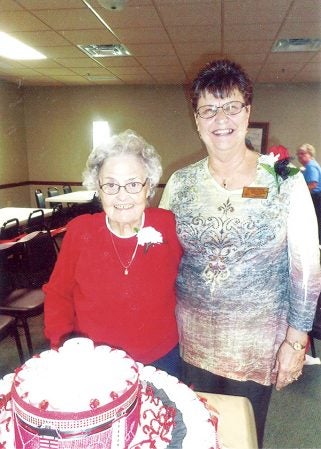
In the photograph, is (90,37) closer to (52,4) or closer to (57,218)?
(52,4)

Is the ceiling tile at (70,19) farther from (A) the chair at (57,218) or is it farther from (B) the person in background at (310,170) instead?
(B) the person in background at (310,170)

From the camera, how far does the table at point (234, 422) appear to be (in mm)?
1041

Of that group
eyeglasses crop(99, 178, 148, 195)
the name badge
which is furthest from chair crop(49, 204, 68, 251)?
→ the name badge

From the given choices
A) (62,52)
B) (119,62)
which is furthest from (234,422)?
(119,62)

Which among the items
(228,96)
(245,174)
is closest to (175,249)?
(245,174)

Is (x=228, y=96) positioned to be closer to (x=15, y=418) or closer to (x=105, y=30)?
(x=15, y=418)

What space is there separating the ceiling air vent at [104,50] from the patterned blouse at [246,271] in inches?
222

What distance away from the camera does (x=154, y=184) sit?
1.63 m

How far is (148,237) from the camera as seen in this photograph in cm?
149

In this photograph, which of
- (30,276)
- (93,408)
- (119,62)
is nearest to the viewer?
(93,408)

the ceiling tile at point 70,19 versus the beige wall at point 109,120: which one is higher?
the ceiling tile at point 70,19

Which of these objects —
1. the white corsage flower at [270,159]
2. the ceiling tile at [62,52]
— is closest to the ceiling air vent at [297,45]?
the ceiling tile at [62,52]

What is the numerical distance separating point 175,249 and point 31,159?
10.3 m

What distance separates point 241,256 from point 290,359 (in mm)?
446
